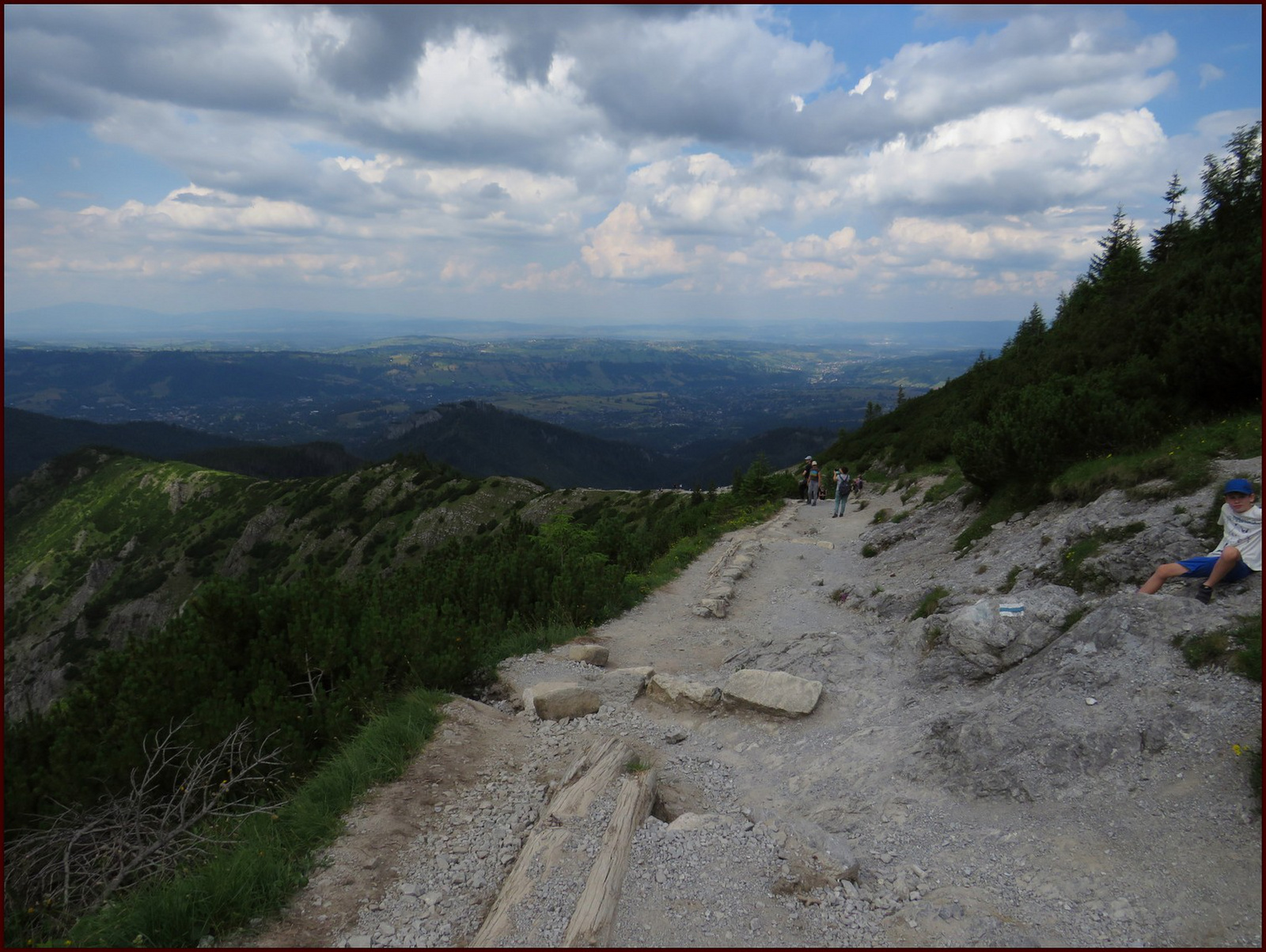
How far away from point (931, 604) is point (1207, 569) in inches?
145

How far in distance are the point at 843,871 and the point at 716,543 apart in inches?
618

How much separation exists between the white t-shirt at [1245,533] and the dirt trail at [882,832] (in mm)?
1758

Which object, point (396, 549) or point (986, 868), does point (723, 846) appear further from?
point (396, 549)

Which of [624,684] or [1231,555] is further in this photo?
[624,684]

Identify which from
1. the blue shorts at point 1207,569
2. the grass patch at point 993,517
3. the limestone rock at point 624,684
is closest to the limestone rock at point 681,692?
the limestone rock at point 624,684

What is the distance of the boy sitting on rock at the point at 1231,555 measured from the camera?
663cm

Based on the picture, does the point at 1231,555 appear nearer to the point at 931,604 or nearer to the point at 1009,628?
the point at 1009,628

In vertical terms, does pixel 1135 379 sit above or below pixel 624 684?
above

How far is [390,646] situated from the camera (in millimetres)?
8500

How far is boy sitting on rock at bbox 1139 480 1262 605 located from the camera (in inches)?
261

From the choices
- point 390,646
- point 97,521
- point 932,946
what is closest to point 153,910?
point 390,646

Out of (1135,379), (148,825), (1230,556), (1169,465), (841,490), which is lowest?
(148,825)

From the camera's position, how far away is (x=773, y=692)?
8.41 meters

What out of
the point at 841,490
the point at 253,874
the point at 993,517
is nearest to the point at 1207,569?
the point at 993,517
